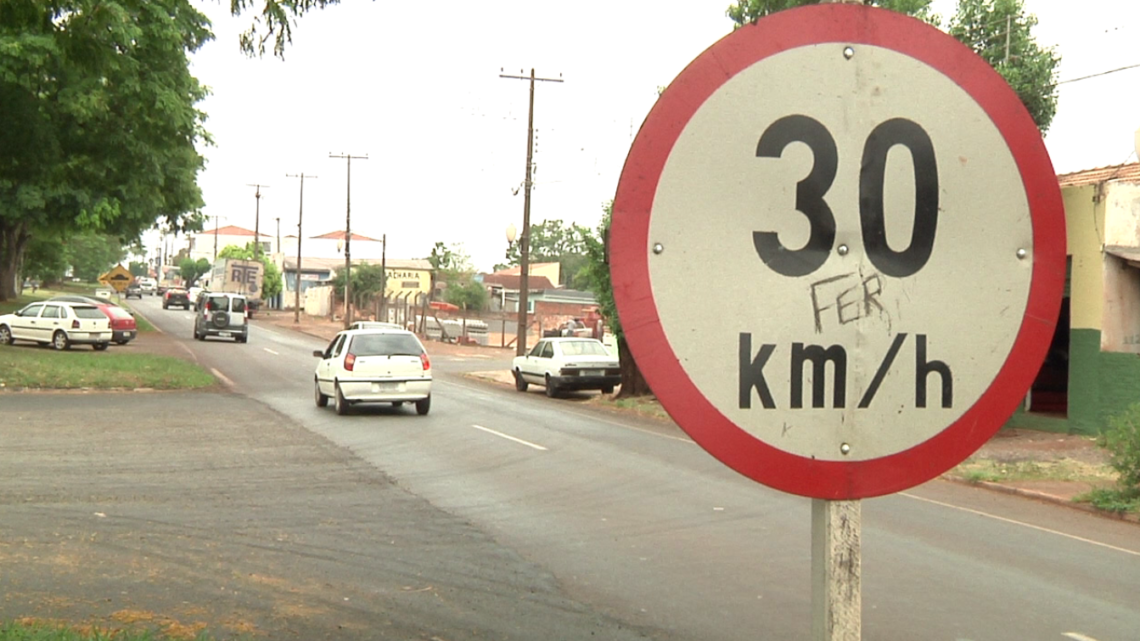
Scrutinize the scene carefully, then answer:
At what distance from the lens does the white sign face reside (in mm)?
2322

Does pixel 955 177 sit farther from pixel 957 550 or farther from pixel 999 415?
pixel 957 550

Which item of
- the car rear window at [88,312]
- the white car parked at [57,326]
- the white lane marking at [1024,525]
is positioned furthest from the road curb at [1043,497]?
the car rear window at [88,312]

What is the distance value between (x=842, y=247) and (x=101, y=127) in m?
28.6

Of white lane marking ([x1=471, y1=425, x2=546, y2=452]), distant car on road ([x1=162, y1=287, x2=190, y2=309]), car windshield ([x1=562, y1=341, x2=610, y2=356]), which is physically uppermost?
distant car on road ([x1=162, y1=287, x2=190, y2=309])

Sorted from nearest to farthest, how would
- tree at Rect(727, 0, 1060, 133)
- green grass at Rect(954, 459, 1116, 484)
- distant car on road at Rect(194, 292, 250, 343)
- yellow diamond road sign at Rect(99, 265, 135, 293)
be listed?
green grass at Rect(954, 459, 1116, 484) → tree at Rect(727, 0, 1060, 133) → distant car on road at Rect(194, 292, 250, 343) → yellow diamond road sign at Rect(99, 265, 135, 293)

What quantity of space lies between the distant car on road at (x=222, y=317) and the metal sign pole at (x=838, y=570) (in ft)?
164

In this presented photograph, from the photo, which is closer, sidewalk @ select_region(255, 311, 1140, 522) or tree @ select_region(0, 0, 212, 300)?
sidewalk @ select_region(255, 311, 1140, 522)

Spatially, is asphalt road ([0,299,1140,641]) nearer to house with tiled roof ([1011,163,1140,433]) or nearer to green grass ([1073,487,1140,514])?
green grass ([1073,487,1140,514])

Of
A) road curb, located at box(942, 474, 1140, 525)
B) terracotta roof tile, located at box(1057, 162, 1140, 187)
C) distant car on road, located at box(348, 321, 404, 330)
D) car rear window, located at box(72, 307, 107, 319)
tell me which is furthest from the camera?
car rear window, located at box(72, 307, 107, 319)

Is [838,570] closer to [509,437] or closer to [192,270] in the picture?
[509,437]

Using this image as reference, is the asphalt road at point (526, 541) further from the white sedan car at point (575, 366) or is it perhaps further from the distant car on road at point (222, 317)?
the distant car on road at point (222, 317)

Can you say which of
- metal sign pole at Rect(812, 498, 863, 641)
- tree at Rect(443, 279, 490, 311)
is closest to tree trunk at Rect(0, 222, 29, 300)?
tree at Rect(443, 279, 490, 311)

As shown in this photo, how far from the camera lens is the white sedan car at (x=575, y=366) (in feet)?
99.5

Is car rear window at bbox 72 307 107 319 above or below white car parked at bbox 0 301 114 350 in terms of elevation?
above
